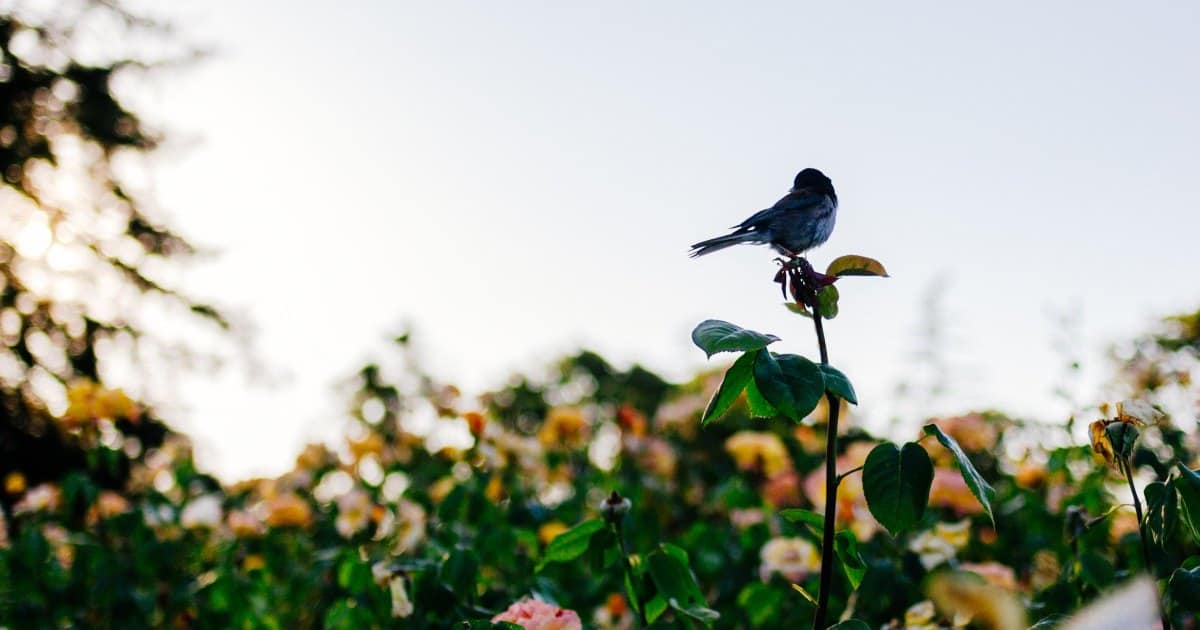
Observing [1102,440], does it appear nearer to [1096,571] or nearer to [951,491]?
[1096,571]

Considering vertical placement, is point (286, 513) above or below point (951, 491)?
below

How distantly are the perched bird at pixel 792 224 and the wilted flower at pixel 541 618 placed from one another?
0.59 m

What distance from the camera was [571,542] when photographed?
125 centimetres

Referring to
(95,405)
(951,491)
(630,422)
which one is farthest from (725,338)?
(630,422)

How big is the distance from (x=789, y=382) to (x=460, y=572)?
777 mm

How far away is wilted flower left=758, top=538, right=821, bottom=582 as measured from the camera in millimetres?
1986

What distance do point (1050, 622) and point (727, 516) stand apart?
289cm

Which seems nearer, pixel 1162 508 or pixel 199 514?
pixel 1162 508

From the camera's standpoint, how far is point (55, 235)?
41.0 feet

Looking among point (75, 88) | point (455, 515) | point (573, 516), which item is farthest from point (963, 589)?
point (75, 88)

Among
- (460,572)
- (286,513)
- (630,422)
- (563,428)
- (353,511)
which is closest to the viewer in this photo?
(460,572)

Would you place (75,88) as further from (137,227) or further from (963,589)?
(963,589)

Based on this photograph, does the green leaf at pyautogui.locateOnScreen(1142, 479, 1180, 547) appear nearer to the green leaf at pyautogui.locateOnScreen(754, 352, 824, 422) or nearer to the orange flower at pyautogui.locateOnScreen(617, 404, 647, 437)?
the green leaf at pyautogui.locateOnScreen(754, 352, 824, 422)

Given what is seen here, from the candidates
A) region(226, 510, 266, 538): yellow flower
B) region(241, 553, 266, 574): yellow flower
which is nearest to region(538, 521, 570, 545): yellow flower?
region(241, 553, 266, 574): yellow flower
